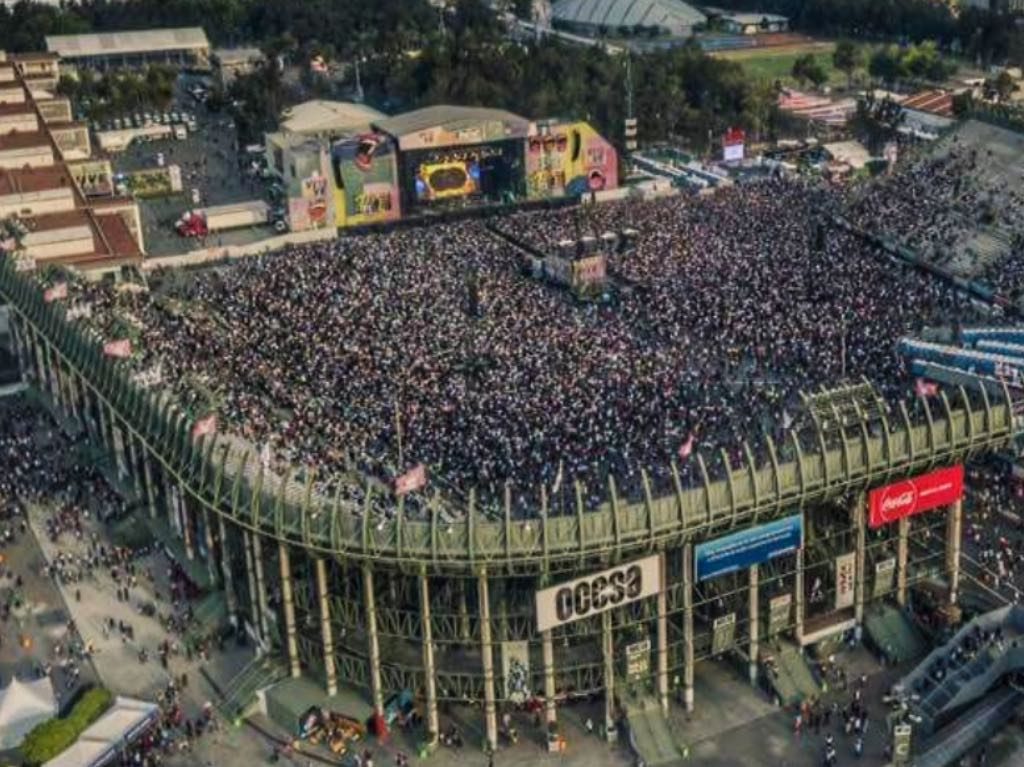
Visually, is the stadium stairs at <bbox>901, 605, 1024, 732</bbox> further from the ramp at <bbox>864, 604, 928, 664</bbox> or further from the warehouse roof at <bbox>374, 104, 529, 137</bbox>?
the warehouse roof at <bbox>374, 104, 529, 137</bbox>

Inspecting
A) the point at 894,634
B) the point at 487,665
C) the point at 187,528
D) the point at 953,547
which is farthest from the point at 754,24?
the point at 487,665

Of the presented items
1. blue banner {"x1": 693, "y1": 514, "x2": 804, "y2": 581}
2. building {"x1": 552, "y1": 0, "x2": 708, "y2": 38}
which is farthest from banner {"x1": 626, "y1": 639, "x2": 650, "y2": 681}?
building {"x1": 552, "y1": 0, "x2": 708, "y2": 38}

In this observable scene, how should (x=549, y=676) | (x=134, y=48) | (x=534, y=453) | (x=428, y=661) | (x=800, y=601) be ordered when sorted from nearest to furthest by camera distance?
(x=428, y=661)
(x=549, y=676)
(x=800, y=601)
(x=534, y=453)
(x=134, y=48)

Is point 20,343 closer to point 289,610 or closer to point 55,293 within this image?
point 55,293

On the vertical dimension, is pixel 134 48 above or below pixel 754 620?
above

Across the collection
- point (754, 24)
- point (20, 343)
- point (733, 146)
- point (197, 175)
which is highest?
point (733, 146)

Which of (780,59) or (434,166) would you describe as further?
(780,59)

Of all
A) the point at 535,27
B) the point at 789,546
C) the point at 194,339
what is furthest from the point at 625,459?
the point at 535,27
